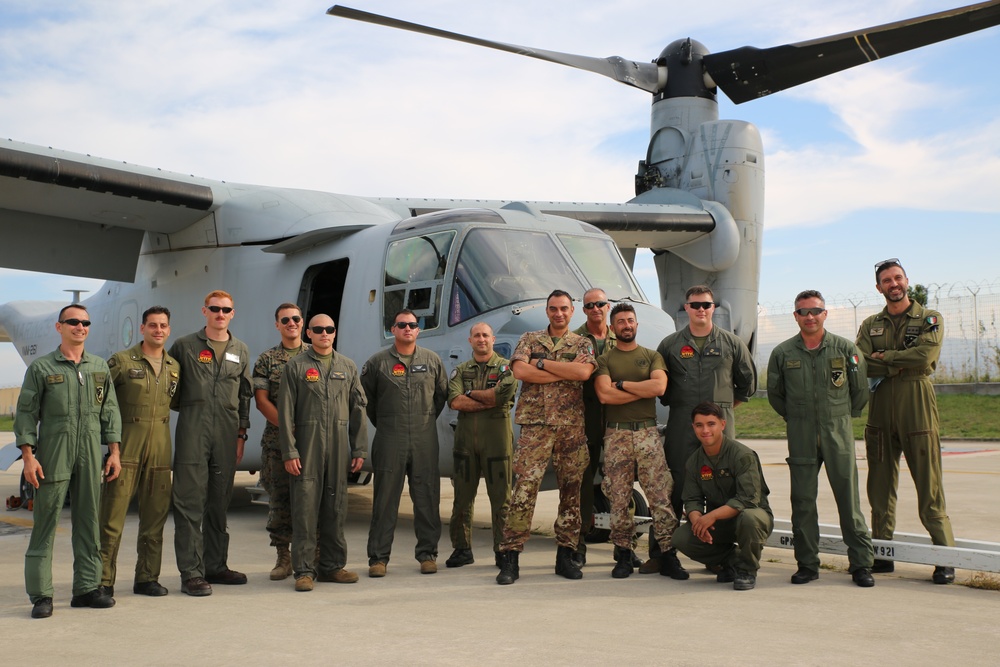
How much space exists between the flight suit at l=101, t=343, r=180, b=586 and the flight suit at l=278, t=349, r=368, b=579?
0.69 meters

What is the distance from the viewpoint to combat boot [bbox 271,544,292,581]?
5551mm

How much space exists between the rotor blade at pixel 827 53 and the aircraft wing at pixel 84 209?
7462 mm

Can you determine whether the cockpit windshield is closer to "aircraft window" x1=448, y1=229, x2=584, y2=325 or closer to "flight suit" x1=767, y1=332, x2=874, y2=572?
"aircraft window" x1=448, y1=229, x2=584, y2=325

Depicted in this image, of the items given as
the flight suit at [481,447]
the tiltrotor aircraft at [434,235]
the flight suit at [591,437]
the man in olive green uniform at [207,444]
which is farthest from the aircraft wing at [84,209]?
the flight suit at [591,437]

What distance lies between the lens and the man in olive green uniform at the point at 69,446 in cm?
464

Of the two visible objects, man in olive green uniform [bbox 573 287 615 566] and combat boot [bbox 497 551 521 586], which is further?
man in olive green uniform [bbox 573 287 615 566]

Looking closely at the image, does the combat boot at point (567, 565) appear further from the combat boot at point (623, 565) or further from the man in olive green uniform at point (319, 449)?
the man in olive green uniform at point (319, 449)

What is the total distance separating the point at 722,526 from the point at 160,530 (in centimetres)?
333

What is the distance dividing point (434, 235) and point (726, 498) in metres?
3.14

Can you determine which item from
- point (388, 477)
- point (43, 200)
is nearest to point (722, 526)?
point (388, 477)

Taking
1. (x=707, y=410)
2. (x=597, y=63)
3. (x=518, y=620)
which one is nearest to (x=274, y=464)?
(x=518, y=620)

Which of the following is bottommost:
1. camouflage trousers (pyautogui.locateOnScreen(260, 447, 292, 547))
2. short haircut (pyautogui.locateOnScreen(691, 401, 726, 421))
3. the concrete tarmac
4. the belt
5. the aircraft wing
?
the concrete tarmac

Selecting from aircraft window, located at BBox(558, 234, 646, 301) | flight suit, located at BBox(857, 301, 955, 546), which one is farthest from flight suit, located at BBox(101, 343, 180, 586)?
flight suit, located at BBox(857, 301, 955, 546)

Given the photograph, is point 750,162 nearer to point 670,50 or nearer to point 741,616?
point 670,50
